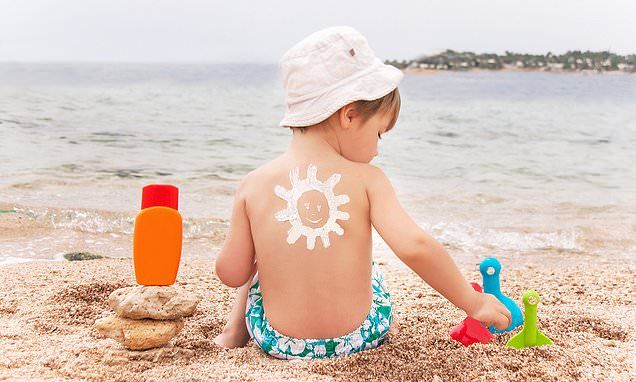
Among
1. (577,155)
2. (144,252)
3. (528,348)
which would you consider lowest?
(577,155)

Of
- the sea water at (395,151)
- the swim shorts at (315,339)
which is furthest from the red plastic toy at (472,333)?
the sea water at (395,151)

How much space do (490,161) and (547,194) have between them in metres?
1.45

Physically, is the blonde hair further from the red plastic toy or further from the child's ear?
the red plastic toy

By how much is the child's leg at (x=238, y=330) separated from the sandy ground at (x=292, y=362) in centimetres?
4

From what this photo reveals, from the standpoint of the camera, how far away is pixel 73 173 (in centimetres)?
606

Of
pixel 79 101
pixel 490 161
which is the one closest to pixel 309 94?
pixel 490 161

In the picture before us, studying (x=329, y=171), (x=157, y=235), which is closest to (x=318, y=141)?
(x=329, y=171)

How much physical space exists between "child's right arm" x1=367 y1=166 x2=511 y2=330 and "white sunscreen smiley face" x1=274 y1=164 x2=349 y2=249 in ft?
0.28

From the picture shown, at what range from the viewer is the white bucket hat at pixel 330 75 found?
1.76 metres

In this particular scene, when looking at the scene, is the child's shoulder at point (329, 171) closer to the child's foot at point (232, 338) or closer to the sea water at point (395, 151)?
the child's foot at point (232, 338)

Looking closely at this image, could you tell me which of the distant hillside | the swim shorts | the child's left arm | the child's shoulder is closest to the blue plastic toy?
the swim shorts

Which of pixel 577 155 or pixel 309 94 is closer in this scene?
pixel 309 94

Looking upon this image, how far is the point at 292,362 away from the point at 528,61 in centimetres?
1240

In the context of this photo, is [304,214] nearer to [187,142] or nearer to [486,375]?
[486,375]
